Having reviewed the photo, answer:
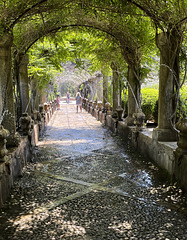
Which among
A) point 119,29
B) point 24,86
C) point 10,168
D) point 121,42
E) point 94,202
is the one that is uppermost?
point 119,29

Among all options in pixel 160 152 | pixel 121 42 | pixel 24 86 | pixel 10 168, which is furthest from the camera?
pixel 24 86

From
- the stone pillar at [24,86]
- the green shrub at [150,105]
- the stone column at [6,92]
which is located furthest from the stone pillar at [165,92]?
the green shrub at [150,105]

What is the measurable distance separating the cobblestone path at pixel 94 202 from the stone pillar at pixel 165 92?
72cm

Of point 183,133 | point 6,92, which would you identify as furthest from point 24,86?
point 183,133

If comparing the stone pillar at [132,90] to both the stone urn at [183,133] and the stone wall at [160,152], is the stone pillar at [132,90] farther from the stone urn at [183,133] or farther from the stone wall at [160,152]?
the stone urn at [183,133]

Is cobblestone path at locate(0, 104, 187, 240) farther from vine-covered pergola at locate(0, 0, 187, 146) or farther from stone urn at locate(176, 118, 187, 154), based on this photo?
vine-covered pergola at locate(0, 0, 187, 146)

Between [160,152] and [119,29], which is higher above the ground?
[119,29]

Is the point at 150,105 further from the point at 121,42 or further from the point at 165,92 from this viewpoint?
the point at 165,92

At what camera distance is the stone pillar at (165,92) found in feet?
15.9

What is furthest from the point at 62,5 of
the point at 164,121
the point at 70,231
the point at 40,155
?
the point at 70,231

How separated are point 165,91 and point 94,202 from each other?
2.59m

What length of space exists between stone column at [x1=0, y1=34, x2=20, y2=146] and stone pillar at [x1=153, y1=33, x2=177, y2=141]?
2.80 meters

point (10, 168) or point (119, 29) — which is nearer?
point (10, 168)

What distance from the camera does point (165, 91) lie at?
497 centimetres
